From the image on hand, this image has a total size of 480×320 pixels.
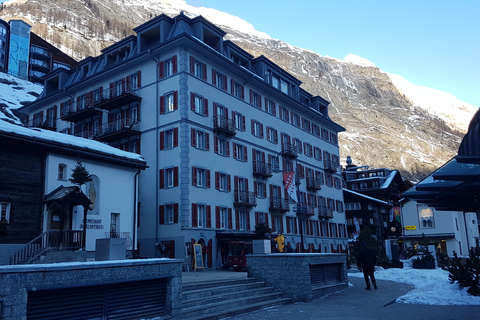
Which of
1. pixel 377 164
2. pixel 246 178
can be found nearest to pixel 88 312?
pixel 246 178

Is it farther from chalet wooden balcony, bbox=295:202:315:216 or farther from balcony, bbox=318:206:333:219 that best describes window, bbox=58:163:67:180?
balcony, bbox=318:206:333:219

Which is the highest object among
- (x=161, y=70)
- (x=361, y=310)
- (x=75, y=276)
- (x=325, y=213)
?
(x=161, y=70)

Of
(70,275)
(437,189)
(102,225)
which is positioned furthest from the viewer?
(102,225)

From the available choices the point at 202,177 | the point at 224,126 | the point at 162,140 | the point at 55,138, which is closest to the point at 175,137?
the point at 162,140

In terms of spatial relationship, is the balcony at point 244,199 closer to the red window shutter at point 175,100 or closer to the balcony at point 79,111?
the red window shutter at point 175,100

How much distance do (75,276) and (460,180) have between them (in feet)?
39.6

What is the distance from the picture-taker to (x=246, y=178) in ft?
132

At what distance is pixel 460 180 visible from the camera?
15.2 meters

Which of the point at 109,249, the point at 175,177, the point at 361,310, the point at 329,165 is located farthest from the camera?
the point at 329,165

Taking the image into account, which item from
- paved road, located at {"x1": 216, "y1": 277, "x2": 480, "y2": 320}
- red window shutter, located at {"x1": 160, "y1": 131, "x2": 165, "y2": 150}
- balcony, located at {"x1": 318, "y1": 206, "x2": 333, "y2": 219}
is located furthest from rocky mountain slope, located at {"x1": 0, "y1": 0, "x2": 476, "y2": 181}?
paved road, located at {"x1": 216, "y1": 277, "x2": 480, "y2": 320}

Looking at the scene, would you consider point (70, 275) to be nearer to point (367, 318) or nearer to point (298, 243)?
point (367, 318)

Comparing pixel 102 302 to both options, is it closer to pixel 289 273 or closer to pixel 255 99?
pixel 289 273

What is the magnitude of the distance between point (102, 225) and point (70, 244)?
3.30 m

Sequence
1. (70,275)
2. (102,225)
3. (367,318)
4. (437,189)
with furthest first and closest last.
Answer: (102,225) < (437,189) < (367,318) < (70,275)
